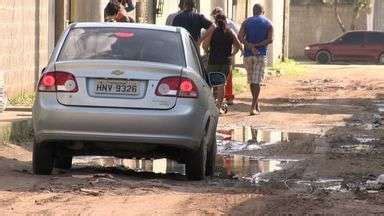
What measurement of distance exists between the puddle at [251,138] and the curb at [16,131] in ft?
8.10

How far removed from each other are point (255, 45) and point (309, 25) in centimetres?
3537

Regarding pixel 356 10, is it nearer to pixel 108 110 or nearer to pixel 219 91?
pixel 219 91

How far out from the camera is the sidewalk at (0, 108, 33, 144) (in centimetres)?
1223

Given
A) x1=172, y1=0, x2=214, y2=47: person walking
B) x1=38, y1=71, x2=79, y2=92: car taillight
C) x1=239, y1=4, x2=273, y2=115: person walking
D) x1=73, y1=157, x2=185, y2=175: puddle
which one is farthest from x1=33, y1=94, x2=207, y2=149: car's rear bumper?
x1=239, y1=4, x2=273, y2=115: person walking

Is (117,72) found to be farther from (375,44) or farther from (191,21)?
(375,44)

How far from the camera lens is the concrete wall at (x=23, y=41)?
605 inches

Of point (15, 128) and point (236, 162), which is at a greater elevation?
point (15, 128)

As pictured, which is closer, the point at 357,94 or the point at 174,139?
the point at 174,139

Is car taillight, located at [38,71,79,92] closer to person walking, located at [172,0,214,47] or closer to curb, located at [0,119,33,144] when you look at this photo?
curb, located at [0,119,33,144]

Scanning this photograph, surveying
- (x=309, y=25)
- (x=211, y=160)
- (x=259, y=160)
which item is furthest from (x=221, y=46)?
(x=309, y=25)

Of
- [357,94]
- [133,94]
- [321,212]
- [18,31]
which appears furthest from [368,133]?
[357,94]

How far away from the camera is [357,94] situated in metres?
25.0

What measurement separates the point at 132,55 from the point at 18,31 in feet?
21.6

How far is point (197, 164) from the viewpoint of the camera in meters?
9.66
